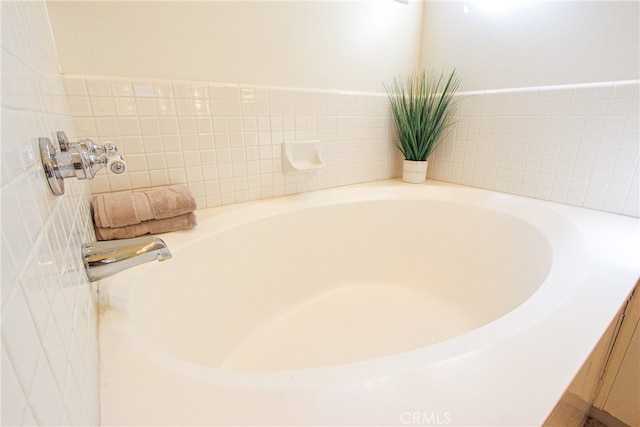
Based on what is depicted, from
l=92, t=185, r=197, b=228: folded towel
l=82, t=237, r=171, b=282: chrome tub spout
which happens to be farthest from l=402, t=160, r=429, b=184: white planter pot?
l=82, t=237, r=171, b=282: chrome tub spout

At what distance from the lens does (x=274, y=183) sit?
1228 millimetres

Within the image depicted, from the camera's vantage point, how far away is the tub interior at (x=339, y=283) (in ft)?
2.77

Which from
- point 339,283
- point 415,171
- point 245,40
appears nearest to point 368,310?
point 339,283

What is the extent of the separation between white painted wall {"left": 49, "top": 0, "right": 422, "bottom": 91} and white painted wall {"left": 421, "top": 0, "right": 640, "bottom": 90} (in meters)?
0.15

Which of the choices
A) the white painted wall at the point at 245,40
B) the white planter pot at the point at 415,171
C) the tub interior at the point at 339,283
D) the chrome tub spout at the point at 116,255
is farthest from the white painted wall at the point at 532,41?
the chrome tub spout at the point at 116,255

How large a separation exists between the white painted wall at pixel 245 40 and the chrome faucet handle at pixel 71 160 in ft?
1.68

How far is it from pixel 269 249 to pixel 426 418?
31.8 inches

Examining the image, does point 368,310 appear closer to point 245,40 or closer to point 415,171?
point 415,171

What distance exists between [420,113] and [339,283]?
883 millimetres

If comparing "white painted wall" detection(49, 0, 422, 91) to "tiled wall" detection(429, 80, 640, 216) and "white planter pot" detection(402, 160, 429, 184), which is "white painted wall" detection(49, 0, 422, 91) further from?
"tiled wall" detection(429, 80, 640, 216)

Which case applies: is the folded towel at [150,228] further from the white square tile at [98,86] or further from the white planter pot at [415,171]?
the white planter pot at [415,171]

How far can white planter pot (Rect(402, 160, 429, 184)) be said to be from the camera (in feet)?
4.86

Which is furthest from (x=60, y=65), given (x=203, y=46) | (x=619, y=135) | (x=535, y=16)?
(x=619, y=135)

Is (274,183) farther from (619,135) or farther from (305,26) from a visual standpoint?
(619,135)
